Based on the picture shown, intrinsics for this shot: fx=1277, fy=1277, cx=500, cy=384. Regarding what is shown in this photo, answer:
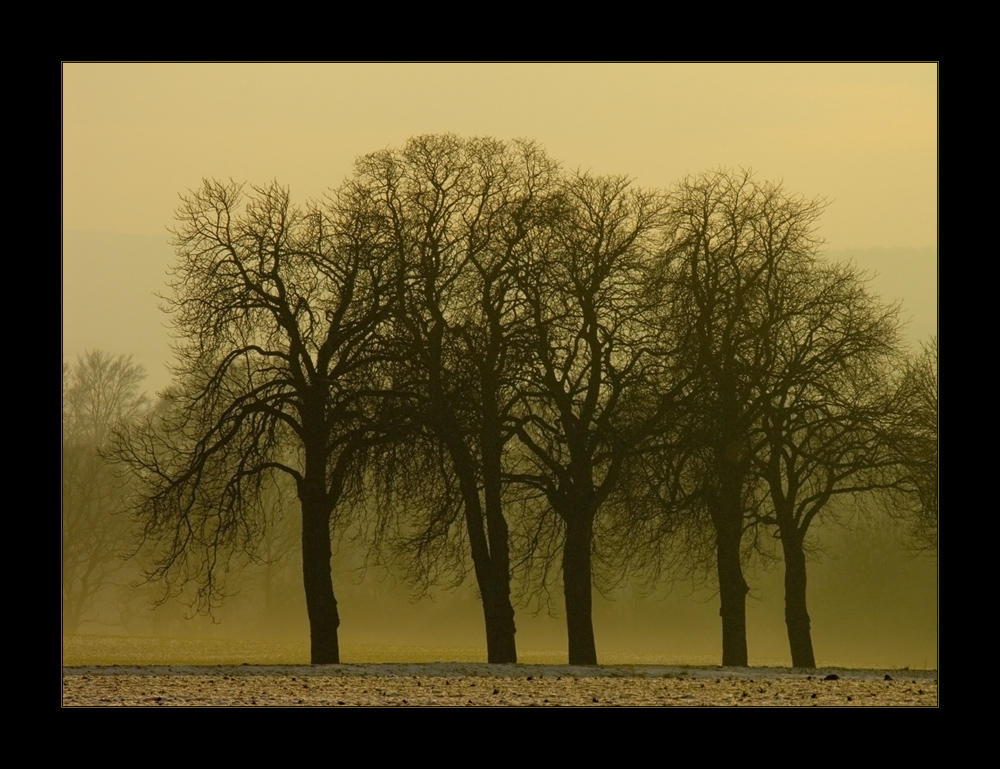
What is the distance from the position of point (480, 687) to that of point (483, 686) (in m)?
0.17

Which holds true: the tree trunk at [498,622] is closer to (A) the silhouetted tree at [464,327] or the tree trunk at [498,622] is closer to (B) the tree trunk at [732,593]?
(A) the silhouetted tree at [464,327]

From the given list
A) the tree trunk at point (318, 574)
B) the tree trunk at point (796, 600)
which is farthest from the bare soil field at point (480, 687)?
the tree trunk at point (796, 600)

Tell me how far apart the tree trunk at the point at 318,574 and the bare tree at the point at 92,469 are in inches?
1479

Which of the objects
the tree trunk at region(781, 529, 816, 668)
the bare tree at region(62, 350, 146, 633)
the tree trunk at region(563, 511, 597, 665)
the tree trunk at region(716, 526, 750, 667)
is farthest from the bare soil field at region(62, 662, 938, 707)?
the bare tree at region(62, 350, 146, 633)

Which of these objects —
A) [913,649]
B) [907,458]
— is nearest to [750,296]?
[907,458]

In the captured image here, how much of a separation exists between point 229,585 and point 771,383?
45.7m

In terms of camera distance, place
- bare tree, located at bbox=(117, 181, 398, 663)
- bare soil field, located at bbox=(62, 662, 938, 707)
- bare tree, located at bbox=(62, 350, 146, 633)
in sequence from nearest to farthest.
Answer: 1. bare soil field, located at bbox=(62, 662, 938, 707)
2. bare tree, located at bbox=(117, 181, 398, 663)
3. bare tree, located at bbox=(62, 350, 146, 633)

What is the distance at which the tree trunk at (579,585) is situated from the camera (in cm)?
2992

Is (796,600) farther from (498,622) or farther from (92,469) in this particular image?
(92,469)

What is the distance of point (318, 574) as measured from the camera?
94.7 ft

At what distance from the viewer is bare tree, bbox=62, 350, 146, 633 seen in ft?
211

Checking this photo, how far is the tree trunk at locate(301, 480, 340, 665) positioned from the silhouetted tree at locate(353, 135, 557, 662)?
6.46 feet

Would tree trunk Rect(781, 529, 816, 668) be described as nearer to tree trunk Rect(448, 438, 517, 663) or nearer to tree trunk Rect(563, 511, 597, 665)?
tree trunk Rect(563, 511, 597, 665)

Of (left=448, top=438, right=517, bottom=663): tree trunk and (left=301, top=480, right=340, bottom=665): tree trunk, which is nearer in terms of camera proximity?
(left=301, top=480, right=340, bottom=665): tree trunk
